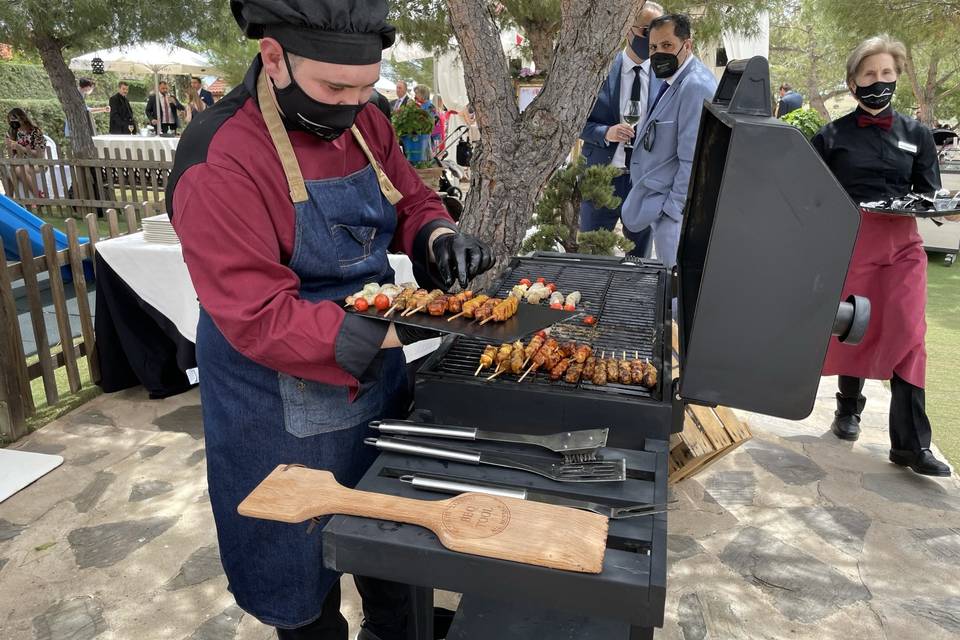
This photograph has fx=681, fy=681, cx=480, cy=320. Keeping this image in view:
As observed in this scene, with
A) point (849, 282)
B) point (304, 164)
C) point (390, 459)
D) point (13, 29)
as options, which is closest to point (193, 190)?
point (304, 164)

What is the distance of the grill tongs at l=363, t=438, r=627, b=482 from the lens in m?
1.50

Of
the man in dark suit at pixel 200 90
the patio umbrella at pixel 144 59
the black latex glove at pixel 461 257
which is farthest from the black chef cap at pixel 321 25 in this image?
the patio umbrella at pixel 144 59

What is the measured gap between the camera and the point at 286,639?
2064mm

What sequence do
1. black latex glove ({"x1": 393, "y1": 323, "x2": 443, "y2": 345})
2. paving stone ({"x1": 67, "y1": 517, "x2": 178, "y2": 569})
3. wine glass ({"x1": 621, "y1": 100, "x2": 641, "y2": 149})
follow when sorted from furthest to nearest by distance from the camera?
wine glass ({"x1": 621, "y1": 100, "x2": 641, "y2": 149})
paving stone ({"x1": 67, "y1": 517, "x2": 178, "y2": 569})
black latex glove ({"x1": 393, "y1": 323, "x2": 443, "y2": 345})

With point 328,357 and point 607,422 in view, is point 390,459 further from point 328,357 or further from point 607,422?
point 607,422

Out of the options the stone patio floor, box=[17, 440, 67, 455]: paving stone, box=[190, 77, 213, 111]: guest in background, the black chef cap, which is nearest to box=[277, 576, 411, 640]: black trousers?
the stone patio floor

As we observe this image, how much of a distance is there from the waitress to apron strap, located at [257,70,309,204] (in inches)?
126

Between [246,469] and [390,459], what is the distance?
54 cm

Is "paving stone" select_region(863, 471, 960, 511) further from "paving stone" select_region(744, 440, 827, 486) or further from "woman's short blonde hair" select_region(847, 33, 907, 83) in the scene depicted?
"woman's short blonde hair" select_region(847, 33, 907, 83)

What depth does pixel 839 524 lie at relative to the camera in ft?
11.0

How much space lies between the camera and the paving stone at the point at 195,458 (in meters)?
3.84

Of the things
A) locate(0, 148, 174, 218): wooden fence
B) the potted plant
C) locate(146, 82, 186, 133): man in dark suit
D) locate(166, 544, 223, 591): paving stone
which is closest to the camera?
locate(166, 544, 223, 591): paving stone

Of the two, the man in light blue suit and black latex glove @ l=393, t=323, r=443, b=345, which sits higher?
the man in light blue suit

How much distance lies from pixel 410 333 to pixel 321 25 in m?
0.73
